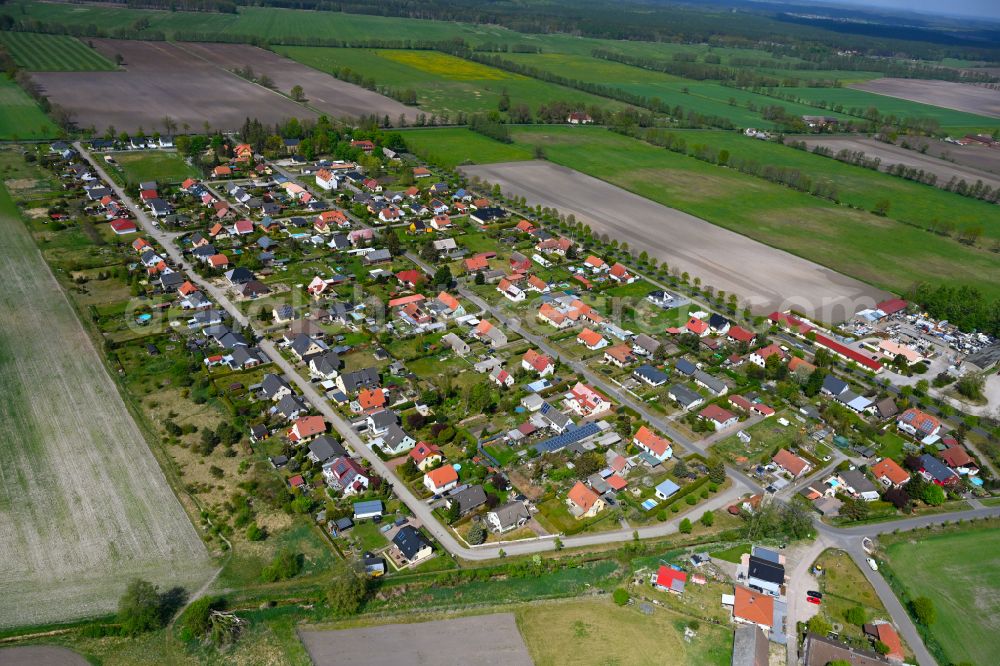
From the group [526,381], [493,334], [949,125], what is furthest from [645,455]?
[949,125]

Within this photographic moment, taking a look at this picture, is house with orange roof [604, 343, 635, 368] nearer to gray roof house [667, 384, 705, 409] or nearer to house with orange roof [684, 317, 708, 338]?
gray roof house [667, 384, 705, 409]

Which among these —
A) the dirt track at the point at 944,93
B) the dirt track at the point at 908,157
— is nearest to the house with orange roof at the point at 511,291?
the dirt track at the point at 908,157

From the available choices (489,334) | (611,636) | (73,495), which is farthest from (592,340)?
(73,495)

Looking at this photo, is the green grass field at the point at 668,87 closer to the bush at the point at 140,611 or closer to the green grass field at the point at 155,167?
the green grass field at the point at 155,167

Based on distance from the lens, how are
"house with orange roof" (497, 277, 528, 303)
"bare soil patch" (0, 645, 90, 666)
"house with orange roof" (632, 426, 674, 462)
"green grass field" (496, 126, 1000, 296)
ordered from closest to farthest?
"bare soil patch" (0, 645, 90, 666) → "house with orange roof" (632, 426, 674, 462) → "house with orange roof" (497, 277, 528, 303) → "green grass field" (496, 126, 1000, 296)

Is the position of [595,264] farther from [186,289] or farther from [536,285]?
[186,289]

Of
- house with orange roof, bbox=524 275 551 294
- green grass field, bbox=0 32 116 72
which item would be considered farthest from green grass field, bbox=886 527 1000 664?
green grass field, bbox=0 32 116 72

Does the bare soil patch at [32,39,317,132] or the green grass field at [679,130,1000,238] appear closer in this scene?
the green grass field at [679,130,1000,238]
